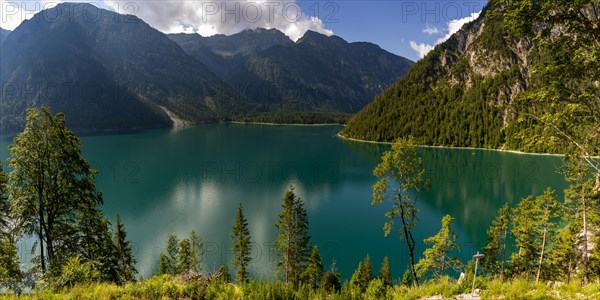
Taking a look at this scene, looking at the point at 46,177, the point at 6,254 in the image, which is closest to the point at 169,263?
the point at 6,254

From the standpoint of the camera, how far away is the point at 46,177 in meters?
17.5

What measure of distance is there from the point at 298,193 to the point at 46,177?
206ft

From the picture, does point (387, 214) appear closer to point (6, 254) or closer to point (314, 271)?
point (314, 271)

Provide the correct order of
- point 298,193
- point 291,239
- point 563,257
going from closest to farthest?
point 563,257 < point 291,239 < point 298,193

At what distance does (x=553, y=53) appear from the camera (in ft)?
36.9

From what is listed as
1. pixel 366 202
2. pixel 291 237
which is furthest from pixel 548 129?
pixel 366 202

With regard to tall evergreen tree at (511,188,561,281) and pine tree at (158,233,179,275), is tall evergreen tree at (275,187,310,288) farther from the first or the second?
tall evergreen tree at (511,188,561,281)

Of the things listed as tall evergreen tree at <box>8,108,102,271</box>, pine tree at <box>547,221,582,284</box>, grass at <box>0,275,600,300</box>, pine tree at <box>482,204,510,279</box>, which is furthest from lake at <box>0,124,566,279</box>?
grass at <box>0,275,600,300</box>

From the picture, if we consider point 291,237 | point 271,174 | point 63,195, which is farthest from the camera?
point 271,174

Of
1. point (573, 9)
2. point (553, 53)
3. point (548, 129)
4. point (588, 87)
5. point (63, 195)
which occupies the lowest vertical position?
point (63, 195)

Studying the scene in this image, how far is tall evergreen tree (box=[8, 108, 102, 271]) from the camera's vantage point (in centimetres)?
1672

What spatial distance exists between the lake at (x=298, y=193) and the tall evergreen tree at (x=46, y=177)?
25242 mm

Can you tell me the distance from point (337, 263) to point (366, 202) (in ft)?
101

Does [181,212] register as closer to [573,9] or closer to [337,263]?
[337,263]
